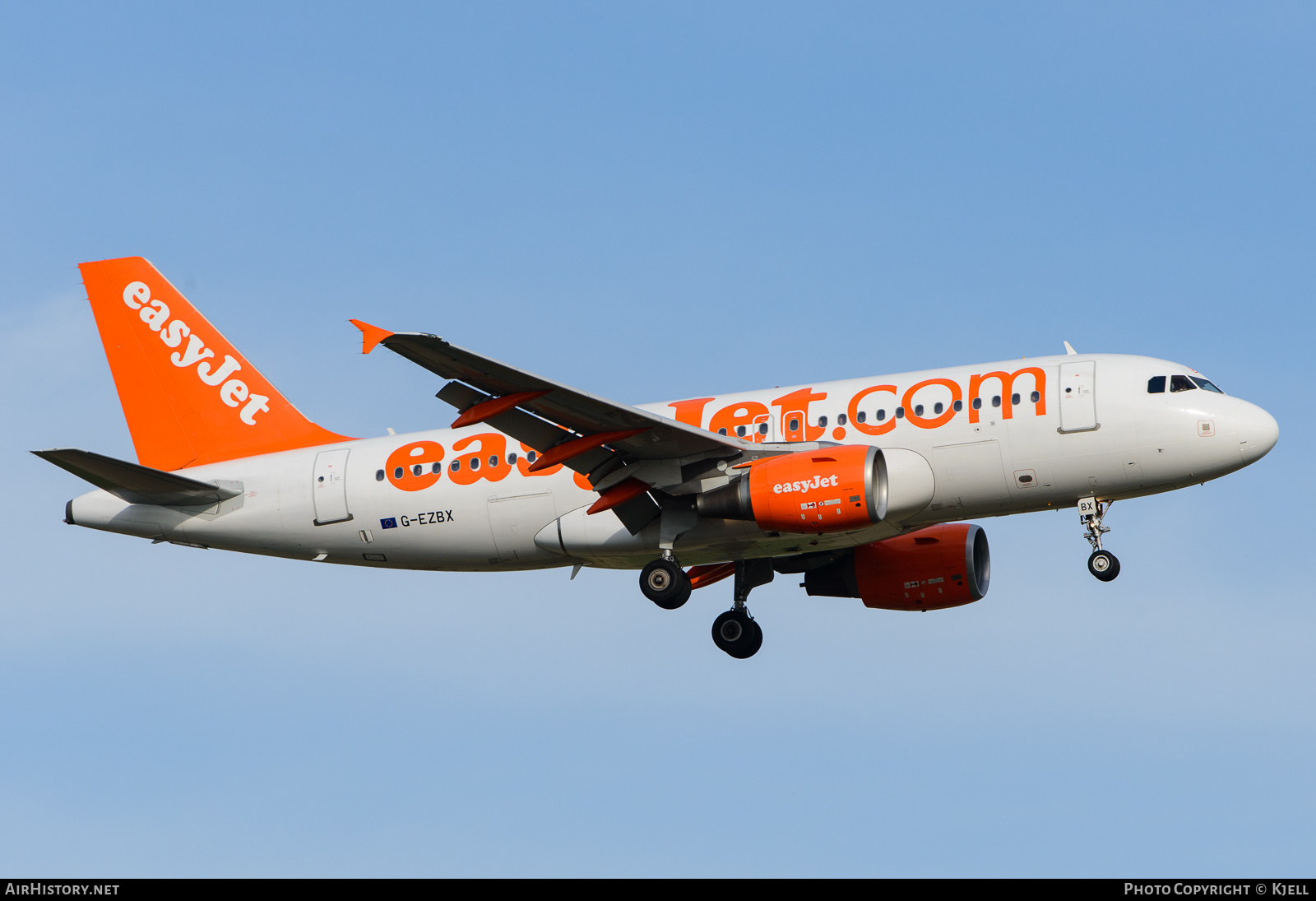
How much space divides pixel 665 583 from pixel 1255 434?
12.0 metres

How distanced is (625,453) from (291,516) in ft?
27.2

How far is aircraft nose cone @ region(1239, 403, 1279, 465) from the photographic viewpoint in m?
30.1

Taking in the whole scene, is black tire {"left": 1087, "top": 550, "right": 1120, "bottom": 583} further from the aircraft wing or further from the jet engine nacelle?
the aircraft wing

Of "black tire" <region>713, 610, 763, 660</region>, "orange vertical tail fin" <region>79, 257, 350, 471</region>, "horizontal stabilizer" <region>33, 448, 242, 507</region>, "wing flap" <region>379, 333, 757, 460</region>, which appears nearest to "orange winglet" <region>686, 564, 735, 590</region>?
"black tire" <region>713, 610, 763, 660</region>

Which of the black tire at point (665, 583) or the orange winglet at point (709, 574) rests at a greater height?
the orange winglet at point (709, 574)

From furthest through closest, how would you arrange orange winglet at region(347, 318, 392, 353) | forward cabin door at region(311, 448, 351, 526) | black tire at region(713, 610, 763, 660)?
black tire at region(713, 610, 763, 660) < forward cabin door at region(311, 448, 351, 526) < orange winglet at region(347, 318, 392, 353)

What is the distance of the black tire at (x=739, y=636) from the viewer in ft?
117

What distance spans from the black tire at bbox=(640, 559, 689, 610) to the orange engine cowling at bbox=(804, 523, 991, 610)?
19.8ft

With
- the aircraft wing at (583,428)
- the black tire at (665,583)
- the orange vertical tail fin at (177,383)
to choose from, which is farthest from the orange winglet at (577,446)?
the orange vertical tail fin at (177,383)

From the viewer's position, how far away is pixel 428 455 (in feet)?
112

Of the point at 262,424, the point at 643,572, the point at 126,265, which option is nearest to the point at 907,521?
the point at 643,572

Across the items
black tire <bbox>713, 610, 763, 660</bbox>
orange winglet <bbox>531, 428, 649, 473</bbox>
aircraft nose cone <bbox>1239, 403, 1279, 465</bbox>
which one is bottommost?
black tire <bbox>713, 610, 763, 660</bbox>

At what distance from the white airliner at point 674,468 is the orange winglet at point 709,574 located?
8cm

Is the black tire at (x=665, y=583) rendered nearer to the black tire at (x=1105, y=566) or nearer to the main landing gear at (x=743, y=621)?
the main landing gear at (x=743, y=621)
